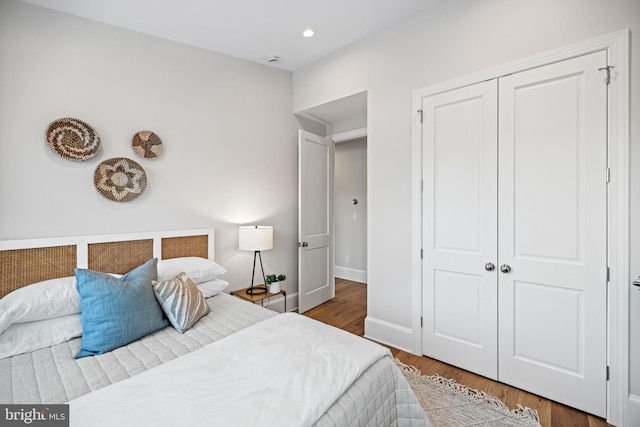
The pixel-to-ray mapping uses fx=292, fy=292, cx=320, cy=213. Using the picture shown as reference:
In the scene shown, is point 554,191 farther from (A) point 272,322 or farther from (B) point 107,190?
(B) point 107,190

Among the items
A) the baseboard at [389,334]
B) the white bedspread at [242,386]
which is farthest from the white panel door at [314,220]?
the white bedspread at [242,386]

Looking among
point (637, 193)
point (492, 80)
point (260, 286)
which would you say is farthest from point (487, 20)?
point (260, 286)

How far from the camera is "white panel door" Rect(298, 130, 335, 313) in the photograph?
3359 millimetres

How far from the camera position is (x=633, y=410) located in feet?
5.34

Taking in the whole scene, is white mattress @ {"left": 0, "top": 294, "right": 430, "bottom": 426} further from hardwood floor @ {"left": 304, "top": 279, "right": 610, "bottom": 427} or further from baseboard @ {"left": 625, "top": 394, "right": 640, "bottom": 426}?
baseboard @ {"left": 625, "top": 394, "right": 640, "bottom": 426}

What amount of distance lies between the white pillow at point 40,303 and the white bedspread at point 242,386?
85 centimetres

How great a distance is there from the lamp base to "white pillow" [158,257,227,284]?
1.83 feet

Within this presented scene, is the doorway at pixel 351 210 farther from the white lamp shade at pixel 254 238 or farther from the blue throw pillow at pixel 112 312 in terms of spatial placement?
the blue throw pillow at pixel 112 312

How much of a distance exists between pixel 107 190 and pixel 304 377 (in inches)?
82.2

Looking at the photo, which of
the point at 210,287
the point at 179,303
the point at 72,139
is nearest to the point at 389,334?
the point at 210,287

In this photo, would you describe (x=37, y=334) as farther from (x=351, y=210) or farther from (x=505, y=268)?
(x=351, y=210)

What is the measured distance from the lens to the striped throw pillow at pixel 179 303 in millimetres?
1766

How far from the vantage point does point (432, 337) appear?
242 cm

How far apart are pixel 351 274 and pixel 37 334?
4.08 meters
